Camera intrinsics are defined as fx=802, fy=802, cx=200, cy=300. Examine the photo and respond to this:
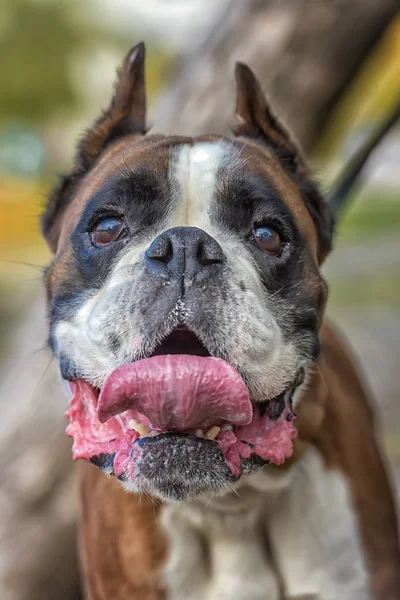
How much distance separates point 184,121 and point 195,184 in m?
1.74

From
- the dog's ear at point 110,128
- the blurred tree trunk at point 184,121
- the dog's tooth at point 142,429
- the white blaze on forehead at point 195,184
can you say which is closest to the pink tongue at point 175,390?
the dog's tooth at point 142,429

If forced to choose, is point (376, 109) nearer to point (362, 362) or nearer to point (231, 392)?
point (362, 362)

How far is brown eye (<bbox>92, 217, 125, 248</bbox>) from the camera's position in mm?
2068

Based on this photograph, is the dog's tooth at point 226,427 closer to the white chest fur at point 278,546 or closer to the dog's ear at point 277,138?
the white chest fur at point 278,546

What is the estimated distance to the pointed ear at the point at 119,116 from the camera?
2.48m

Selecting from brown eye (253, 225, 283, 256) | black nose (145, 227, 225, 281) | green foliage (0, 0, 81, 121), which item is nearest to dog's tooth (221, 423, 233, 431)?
black nose (145, 227, 225, 281)

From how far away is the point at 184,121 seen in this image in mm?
3715

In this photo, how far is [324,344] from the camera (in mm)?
2857

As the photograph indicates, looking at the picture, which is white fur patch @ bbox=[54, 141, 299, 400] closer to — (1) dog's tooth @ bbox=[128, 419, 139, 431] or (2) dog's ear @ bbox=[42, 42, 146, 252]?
(1) dog's tooth @ bbox=[128, 419, 139, 431]

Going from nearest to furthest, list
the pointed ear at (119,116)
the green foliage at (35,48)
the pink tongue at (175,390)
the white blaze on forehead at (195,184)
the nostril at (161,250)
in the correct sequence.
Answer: the pink tongue at (175,390)
the nostril at (161,250)
the white blaze on forehead at (195,184)
the pointed ear at (119,116)
the green foliage at (35,48)

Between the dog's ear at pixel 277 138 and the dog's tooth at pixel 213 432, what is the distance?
74 cm

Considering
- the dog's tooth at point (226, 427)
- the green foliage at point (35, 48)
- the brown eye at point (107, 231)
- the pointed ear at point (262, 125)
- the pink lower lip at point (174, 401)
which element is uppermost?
the pointed ear at point (262, 125)

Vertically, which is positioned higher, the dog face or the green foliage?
the dog face

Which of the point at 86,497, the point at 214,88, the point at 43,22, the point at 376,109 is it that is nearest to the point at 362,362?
the point at 376,109
